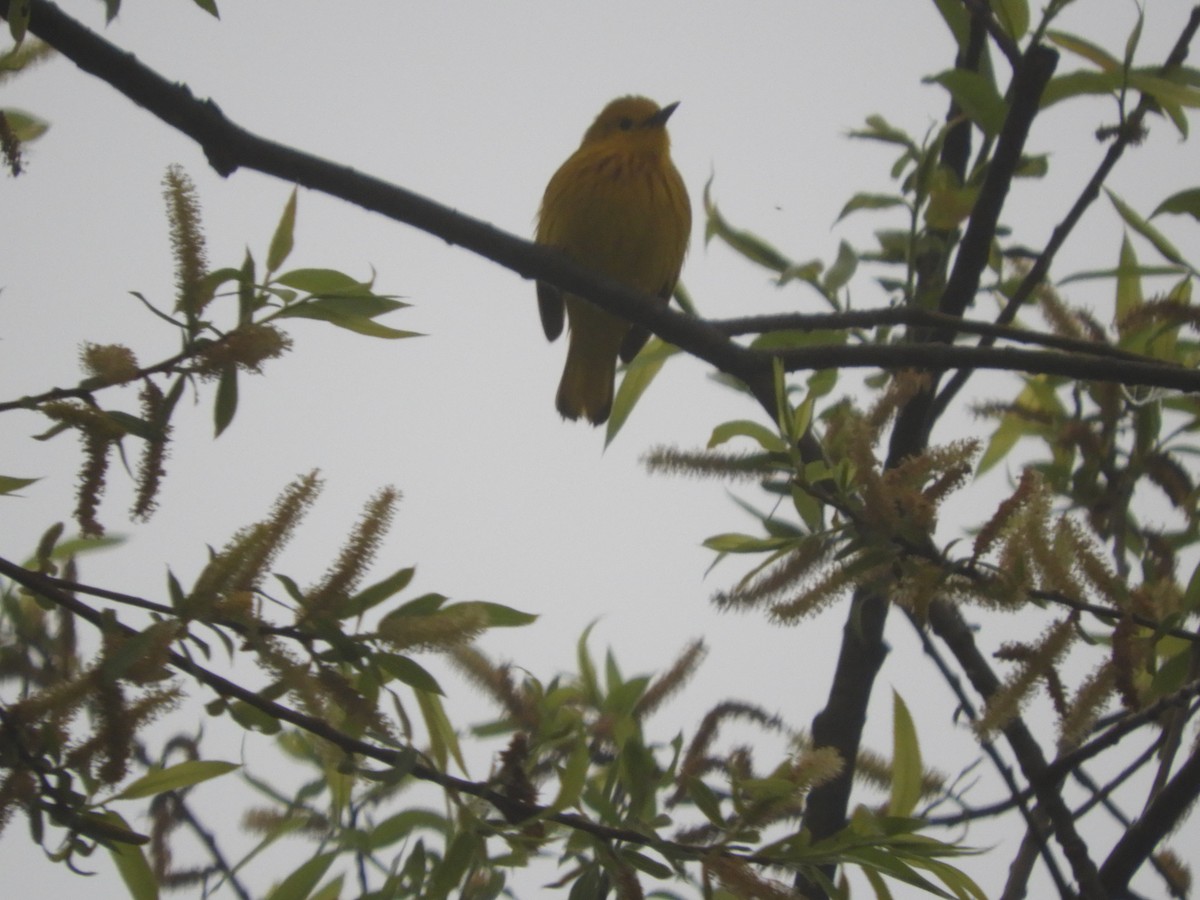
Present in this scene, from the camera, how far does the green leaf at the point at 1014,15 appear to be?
208cm

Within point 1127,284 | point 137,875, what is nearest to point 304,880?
point 137,875

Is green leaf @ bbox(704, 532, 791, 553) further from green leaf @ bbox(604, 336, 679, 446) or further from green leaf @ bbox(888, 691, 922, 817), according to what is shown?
green leaf @ bbox(604, 336, 679, 446)

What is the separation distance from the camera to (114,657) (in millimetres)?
1218

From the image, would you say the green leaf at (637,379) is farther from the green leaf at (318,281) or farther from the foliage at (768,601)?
the green leaf at (318,281)

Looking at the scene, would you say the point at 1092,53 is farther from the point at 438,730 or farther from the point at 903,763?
the point at 438,730

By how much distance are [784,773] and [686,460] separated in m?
0.55

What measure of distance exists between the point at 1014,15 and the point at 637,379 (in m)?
0.94

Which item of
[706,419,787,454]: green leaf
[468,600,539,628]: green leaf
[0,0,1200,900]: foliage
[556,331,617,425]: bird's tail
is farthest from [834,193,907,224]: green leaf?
[556,331,617,425]: bird's tail

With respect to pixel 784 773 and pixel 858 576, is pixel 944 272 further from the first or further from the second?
pixel 784 773

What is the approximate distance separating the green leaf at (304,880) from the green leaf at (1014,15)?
1.62 metres

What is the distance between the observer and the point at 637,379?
2.55m

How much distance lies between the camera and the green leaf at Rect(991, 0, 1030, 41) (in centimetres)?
208

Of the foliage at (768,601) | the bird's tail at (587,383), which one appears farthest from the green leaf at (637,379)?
the bird's tail at (587,383)

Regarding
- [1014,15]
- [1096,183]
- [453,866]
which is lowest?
[453,866]
